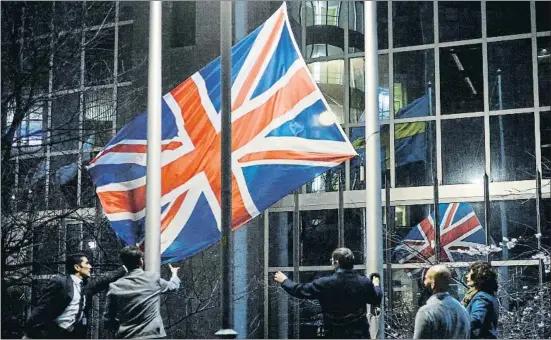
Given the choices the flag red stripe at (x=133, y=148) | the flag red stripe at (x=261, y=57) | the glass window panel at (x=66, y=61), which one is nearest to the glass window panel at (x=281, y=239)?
the glass window panel at (x=66, y=61)

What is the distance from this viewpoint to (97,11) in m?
20.8

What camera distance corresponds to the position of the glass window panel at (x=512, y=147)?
1975 cm

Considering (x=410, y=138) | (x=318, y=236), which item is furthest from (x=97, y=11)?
(x=410, y=138)

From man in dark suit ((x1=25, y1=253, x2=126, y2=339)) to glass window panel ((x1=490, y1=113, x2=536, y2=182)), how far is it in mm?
12022

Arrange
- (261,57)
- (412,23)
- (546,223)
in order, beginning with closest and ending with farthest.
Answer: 1. (261,57)
2. (546,223)
3. (412,23)

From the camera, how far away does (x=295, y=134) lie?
1245 centimetres

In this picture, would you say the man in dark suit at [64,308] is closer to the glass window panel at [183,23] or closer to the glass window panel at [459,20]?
the glass window panel at [459,20]

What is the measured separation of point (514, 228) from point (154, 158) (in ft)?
31.9

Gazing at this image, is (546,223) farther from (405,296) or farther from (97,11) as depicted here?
(97,11)

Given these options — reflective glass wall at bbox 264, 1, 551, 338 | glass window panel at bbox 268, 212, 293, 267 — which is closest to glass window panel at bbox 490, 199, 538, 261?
reflective glass wall at bbox 264, 1, 551, 338

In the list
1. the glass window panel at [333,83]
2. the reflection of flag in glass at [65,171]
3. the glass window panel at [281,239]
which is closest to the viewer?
the reflection of flag in glass at [65,171]

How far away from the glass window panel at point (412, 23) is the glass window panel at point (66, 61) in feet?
23.8

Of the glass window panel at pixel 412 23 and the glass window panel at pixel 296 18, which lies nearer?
the glass window panel at pixel 412 23

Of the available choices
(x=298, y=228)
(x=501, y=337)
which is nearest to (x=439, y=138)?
(x=298, y=228)
